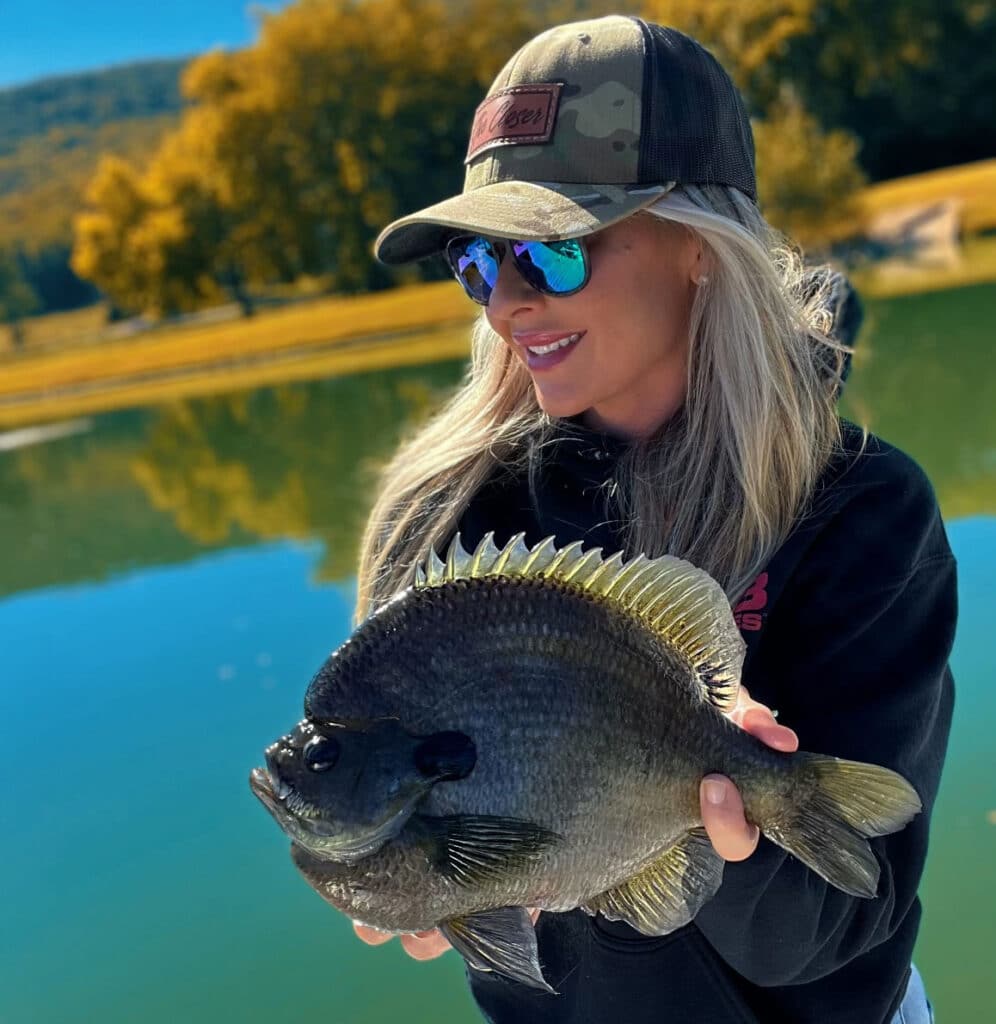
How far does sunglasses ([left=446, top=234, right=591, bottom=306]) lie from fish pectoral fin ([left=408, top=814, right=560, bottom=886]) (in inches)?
35.4

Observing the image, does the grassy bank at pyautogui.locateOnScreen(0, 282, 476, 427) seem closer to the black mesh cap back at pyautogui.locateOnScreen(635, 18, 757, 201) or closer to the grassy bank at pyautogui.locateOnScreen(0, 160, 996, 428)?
the grassy bank at pyautogui.locateOnScreen(0, 160, 996, 428)

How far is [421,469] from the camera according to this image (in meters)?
2.14

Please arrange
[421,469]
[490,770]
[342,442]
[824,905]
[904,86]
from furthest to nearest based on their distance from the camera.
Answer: [904,86]
[342,442]
[421,469]
[824,905]
[490,770]

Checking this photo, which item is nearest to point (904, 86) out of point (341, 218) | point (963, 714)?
point (341, 218)

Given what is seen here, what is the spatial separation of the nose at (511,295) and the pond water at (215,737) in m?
0.76

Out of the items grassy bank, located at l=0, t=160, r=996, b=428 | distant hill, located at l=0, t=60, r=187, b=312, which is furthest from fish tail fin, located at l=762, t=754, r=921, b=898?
distant hill, located at l=0, t=60, r=187, b=312

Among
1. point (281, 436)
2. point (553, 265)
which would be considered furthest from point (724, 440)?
point (281, 436)

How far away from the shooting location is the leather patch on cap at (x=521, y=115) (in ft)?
5.63

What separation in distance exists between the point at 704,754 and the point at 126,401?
73.6 feet

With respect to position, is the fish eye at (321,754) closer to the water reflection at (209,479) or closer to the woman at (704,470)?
the woman at (704,470)

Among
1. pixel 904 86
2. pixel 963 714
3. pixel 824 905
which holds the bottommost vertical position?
pixel 904 86

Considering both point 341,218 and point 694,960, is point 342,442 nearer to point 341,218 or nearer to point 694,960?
point 694,960

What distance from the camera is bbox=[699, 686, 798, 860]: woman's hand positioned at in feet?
4.28

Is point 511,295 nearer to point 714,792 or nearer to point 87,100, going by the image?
point 714,792
